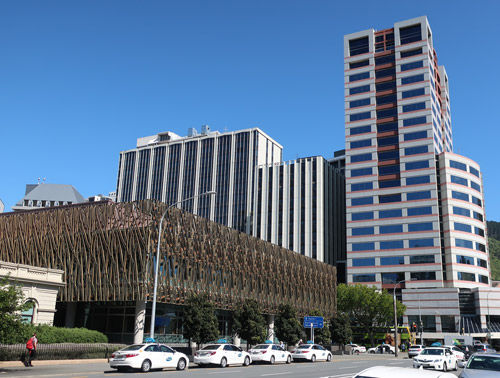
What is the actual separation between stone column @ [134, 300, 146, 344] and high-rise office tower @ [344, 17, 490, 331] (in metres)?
63.9

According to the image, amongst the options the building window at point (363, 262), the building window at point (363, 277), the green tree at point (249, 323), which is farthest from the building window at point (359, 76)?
the green tree at point (249, 323)

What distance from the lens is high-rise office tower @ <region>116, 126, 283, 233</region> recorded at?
122500 millimetres

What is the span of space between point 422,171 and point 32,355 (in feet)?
287

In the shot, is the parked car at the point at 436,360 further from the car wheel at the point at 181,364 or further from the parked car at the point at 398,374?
the parked car at the point at 398,374

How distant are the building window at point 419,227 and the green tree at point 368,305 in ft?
49.9

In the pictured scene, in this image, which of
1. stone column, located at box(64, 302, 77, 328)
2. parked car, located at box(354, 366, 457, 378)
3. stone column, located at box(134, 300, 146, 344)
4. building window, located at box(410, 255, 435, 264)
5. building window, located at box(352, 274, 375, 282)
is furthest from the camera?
building window, located at box(352, 274, 375, 282)

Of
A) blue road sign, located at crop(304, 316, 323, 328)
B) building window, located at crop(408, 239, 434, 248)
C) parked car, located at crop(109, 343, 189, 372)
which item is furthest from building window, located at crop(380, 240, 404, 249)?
parked car, located at crop(109, 343, 189, 372)

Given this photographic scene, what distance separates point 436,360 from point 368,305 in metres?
60.5

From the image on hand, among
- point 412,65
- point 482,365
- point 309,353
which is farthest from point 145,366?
point 412,65

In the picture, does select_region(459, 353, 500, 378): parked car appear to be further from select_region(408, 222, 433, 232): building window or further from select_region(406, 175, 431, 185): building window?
select_region(406, 175, 431, 185): building window

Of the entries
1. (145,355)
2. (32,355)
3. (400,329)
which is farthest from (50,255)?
(400,329)

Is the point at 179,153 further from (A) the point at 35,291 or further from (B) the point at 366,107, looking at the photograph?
(A) the point at 35,291

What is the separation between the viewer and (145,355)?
23906mm

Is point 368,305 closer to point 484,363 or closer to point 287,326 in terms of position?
point 287,326
